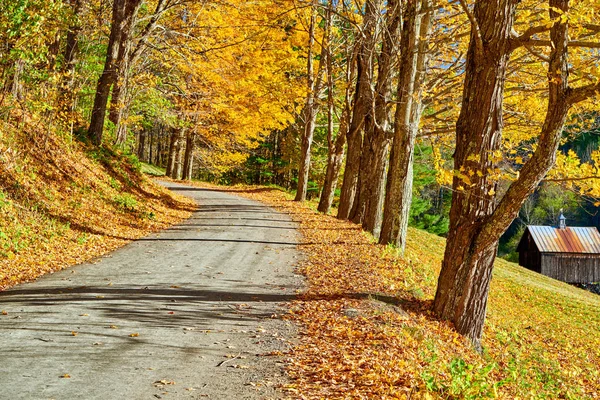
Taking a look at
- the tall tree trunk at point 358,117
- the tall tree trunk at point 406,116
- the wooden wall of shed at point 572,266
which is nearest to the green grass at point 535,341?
the tall tree trunk at point 406,116

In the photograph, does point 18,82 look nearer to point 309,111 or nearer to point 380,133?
point 380,133

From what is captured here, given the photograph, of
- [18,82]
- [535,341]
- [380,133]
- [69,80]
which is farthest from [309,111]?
[535,341]

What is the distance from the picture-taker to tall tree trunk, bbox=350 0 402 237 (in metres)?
15.8

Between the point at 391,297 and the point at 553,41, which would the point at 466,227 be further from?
the point at 553,41

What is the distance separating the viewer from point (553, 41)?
23.3 feet

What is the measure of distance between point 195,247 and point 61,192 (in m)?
3.90

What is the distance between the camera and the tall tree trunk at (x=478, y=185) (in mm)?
7703

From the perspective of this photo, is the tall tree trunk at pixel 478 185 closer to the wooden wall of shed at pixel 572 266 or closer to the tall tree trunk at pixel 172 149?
the tall tree trunk at pixel 172 149

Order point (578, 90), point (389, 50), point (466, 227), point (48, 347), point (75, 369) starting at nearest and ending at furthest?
point (75, 369), point (48, 347), point (578, 90), point (466, 227), point (389, 50)

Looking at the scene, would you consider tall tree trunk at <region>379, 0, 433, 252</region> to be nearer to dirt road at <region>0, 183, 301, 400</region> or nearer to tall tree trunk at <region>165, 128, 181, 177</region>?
dirt road at <region>0, 183, 301, 400</region>

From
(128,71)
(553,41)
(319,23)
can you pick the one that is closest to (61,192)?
(128,71)

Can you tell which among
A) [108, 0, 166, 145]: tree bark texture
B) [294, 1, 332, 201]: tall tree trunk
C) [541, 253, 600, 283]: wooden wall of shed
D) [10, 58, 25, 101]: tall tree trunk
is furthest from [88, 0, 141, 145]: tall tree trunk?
[541, 253, 600, 283]: wooden wall of shed

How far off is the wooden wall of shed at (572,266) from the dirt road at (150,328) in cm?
3805

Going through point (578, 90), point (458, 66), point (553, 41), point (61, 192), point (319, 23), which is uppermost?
point (319, 23)
